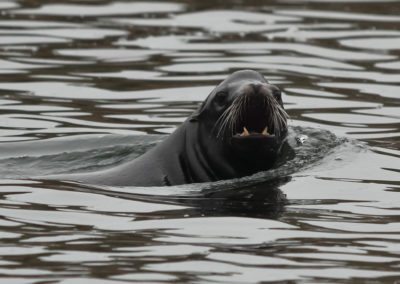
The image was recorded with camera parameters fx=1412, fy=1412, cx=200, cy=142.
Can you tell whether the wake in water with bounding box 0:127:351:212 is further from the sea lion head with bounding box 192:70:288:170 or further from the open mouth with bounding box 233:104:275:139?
the open mouth with bounding box 233:104:275:139

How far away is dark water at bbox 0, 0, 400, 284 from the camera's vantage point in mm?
8172

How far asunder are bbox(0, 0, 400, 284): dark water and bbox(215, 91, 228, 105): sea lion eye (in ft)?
1.95

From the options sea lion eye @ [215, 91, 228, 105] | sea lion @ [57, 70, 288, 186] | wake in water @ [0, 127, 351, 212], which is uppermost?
sea lion eye @ [215, 91, 228, 105]

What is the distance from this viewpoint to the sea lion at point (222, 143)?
9969 mm

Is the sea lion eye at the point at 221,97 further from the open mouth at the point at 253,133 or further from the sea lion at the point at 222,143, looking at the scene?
the open mouth at the point at 253,133

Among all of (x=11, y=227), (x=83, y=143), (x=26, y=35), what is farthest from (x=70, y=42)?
(x=11, y=227)

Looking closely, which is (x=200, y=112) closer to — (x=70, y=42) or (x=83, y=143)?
(x=83, y=143)

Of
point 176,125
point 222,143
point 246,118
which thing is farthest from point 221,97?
point 176,125

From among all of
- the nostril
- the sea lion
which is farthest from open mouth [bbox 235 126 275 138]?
the nostril

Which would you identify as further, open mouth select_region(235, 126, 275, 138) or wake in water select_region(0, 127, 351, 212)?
open mouth select_region(235, 126, 275, 138)

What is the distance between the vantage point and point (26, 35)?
16.9 meters

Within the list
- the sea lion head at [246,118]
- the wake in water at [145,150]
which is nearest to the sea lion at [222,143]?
the sea lion head at [246,118]

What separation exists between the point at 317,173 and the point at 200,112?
3.35ft

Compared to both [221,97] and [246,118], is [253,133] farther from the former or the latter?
[221,97]
